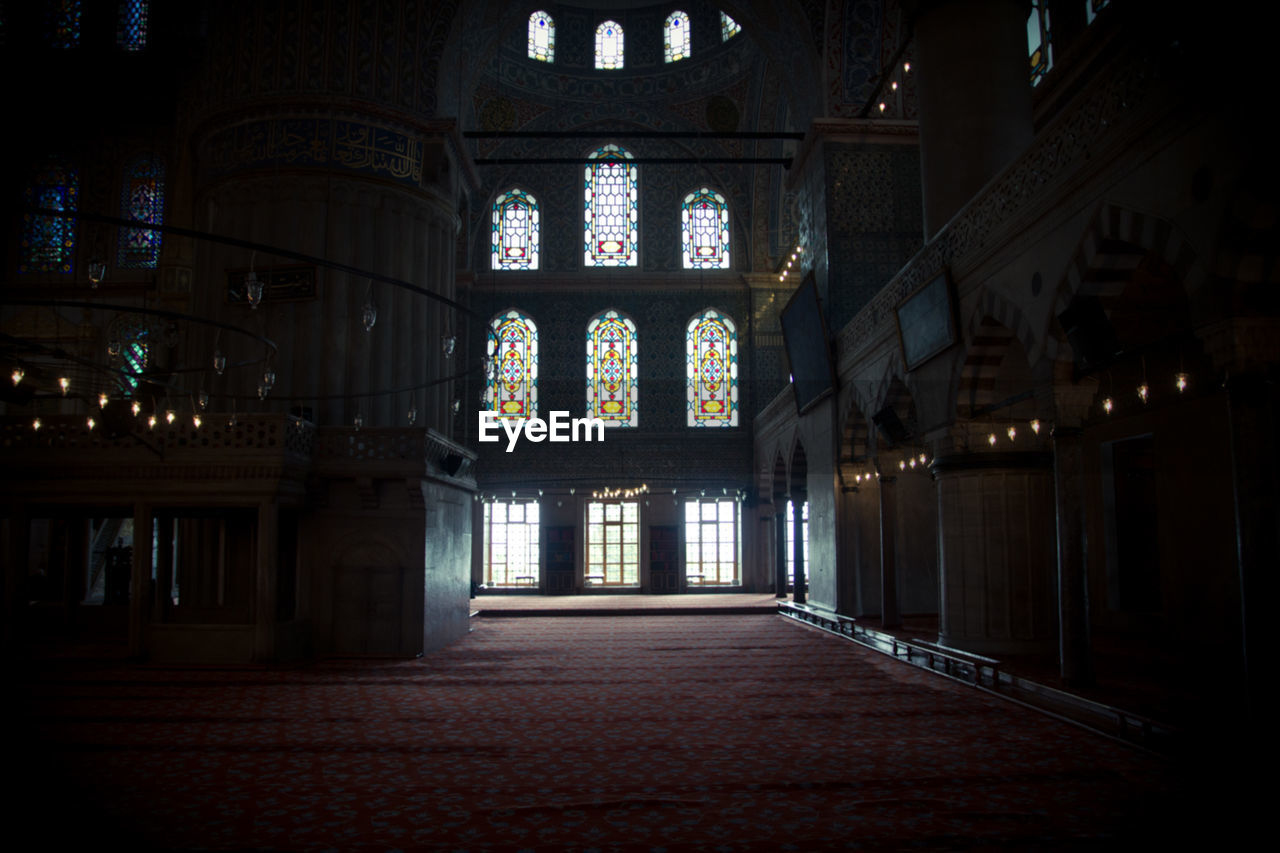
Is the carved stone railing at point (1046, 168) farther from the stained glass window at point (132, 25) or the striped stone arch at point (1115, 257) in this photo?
the stained glass window at point (132, 25)

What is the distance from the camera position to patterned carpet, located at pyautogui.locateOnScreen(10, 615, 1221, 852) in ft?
12.3

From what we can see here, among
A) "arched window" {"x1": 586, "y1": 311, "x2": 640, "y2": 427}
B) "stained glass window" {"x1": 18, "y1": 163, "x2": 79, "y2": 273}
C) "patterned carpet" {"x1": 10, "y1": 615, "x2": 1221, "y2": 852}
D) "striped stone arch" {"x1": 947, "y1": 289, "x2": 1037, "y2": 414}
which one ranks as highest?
"stained glass window" {"x1": 18, "y1": 163, "x2": 79, "y2": 273}

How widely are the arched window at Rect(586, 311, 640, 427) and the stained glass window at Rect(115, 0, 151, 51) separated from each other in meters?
10.1

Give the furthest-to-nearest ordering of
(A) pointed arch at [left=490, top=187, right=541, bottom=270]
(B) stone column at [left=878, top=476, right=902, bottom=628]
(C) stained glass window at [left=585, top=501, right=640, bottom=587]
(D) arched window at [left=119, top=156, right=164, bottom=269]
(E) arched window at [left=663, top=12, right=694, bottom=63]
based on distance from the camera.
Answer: (A) pointed arch at [left=490, top=187, right=541, bottom=270] → (E) arched window at [left=663, top=12, right=694, bottom=63] → (C) stained glass window at [left=585, top=501, right=640, bottom=587] → (D) arched window at [left=119, top=156, right=164, bottom=269] → (B) stone column at [left=878, top=476, right=902, bottom=628]

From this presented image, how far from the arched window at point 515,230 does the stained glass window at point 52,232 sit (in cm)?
794

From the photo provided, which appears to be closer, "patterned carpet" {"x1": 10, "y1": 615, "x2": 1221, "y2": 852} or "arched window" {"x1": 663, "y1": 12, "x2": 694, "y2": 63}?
"patterned carpet" {"x1": 10, "y1": 615, "x2": 1221, "y2": 852}

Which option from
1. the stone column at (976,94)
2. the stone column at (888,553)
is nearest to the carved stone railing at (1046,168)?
the stone column at (976,94)

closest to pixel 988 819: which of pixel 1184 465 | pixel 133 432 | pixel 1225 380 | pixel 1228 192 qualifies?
pixel 1225 380

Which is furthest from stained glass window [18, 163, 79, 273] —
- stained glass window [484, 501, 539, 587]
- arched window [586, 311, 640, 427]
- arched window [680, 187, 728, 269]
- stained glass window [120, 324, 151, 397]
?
arched window [680, 187, 728, 269]

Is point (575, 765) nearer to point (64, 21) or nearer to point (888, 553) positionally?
point (888, 553)

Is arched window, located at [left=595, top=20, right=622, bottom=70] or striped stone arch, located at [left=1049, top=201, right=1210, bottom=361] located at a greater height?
arched window, located at [left=595, top=20, right=622, bottom=70]

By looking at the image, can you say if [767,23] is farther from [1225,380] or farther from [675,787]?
[675,787]

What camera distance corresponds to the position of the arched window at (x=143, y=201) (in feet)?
56.6

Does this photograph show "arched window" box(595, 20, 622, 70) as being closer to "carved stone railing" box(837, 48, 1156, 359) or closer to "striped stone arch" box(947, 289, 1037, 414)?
"carved stone railing" box(837, 48, 1156, 359)
